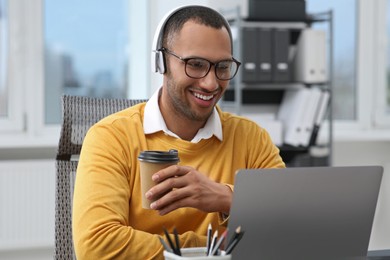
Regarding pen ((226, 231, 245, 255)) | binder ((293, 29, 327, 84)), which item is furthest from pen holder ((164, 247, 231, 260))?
binder ((293, 29, 327, 84))

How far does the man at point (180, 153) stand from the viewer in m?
1.41

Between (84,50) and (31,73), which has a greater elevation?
(84,50)

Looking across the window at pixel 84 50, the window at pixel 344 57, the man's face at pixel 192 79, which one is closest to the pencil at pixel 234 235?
the man's face at pixel 192 79

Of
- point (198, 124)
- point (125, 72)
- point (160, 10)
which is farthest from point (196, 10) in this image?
point (125, 72)

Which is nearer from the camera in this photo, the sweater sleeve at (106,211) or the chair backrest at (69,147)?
the sweater sleeve at (106,211)

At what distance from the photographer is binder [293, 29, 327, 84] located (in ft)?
12.6

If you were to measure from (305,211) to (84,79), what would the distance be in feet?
10.2

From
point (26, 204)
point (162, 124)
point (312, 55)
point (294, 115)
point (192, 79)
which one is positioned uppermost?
point (312, 55)

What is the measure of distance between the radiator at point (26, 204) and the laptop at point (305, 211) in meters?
2.74

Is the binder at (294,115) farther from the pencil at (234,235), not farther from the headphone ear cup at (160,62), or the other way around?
the pencil at (234,235)

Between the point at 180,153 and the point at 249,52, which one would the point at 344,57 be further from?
the point at 180,153

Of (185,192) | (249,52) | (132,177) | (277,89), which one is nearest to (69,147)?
(132,177)

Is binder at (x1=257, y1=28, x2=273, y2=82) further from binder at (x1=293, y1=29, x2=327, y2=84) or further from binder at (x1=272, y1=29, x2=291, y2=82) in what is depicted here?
binder at (x1=293, y1=29, x2=327, y2=84)

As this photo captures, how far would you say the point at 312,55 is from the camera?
12.7 feet
